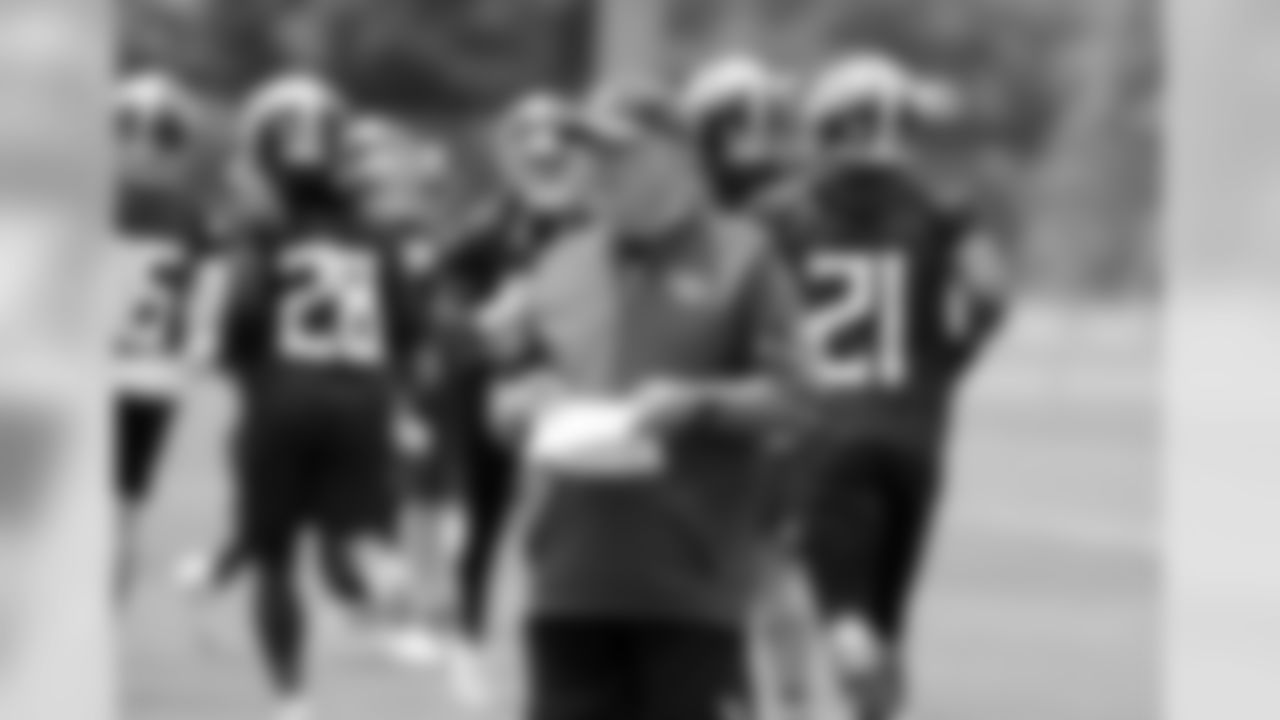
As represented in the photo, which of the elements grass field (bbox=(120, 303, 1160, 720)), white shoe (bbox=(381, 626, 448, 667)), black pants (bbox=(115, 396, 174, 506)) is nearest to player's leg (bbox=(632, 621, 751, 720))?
grass field (bbox=(120, 303, 1160, 720))

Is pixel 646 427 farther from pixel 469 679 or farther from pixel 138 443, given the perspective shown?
pixel 138 443

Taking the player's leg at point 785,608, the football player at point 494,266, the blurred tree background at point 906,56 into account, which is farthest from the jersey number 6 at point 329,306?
the blurred tree background at point 906,56

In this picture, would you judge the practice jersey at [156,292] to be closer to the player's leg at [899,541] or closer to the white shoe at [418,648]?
the white shoe at [418,648]

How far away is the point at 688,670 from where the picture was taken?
117 inches

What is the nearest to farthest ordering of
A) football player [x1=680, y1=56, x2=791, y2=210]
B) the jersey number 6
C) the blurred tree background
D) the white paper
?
1. the white paper
2. football player [x1=680, y1=56, x2=791, y2=210]
3. the jersey number 6
4. the blurred tree background

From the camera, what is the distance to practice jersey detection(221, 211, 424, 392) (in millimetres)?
4309

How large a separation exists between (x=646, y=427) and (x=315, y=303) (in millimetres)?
1448

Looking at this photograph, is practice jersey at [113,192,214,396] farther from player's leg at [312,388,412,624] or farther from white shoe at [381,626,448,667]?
white shoe at [381,626,448,667]

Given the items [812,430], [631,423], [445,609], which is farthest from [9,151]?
[445,609]

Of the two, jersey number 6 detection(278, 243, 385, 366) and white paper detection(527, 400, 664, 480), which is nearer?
white paper detection(527, 400, 664, 480)

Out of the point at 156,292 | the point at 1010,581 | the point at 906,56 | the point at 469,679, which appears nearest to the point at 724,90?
the point at 156,292

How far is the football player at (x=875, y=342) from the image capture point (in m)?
4.18

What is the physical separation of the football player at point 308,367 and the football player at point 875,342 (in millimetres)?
677

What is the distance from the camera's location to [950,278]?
166 inches
